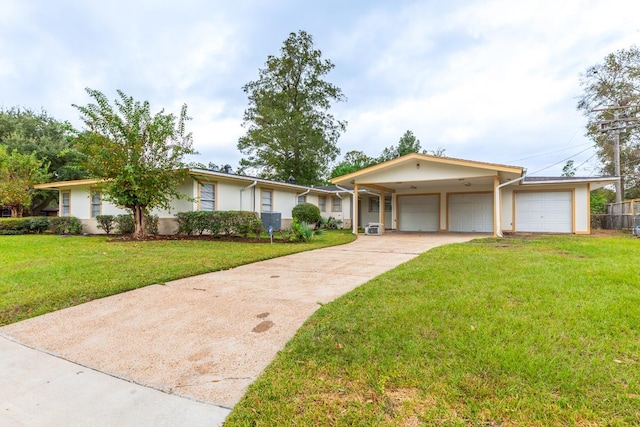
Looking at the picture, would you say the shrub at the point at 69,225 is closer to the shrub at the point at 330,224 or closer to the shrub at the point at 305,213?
the shrub at the point at 305,213

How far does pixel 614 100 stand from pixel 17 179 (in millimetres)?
39030

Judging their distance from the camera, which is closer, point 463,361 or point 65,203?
point 463,361

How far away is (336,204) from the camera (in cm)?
2016

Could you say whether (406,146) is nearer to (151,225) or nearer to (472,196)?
(472,196)

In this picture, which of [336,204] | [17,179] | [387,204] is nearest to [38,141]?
[17,179]

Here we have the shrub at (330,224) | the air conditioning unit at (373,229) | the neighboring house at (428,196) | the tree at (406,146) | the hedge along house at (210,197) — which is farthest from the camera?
the tree at (406,146)

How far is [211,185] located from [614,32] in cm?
2157

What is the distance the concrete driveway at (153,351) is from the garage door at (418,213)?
13136 mm

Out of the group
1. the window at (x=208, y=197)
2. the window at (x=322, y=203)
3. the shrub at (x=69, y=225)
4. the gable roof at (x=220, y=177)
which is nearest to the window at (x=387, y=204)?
the gable roof at (x=220, y=177)

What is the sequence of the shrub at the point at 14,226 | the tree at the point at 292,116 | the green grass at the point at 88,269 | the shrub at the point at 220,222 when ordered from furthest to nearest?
the tree at the point at 292,116, the shrub at the point at 14,226, the shrub at the point at 220,222, the green grass at the point at 88,269

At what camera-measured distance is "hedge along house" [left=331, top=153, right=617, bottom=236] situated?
40.6 ft

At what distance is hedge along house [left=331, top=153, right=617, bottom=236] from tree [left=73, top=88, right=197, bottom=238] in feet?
22.8

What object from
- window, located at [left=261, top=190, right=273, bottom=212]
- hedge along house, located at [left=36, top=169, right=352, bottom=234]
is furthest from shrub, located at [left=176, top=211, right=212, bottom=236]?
window, located at [left=261, top=190, right=273, bottom=212]

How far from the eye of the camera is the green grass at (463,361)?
70.4 inches
